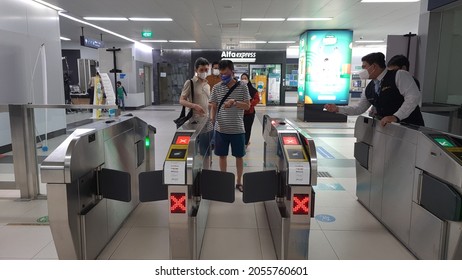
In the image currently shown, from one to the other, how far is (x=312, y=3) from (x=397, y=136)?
4.89 meters

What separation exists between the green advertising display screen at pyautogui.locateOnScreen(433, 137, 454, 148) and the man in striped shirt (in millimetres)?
1752

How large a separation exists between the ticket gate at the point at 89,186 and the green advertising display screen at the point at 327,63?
312 inches

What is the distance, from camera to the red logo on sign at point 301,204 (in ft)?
7.15

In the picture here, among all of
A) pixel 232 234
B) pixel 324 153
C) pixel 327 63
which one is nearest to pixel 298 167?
pixel 232 234

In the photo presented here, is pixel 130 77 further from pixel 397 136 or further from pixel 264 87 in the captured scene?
pixel 397 136

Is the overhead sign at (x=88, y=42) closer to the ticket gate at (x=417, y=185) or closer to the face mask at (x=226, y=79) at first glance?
the face mask at (x=226, y=79)

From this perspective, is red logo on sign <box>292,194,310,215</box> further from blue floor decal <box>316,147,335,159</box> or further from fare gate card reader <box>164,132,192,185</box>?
blue floor decal <box>316,147,335,159</box>

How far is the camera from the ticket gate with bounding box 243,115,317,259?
216 cm

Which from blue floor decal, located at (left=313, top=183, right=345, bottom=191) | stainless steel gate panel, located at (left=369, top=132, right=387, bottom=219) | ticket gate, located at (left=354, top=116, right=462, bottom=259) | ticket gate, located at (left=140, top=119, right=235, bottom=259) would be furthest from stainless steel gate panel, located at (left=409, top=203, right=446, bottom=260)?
blue floor decal, located at (left=313, top=183, right=345, bottom=191)

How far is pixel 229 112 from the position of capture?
368cm

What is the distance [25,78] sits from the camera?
675 cm

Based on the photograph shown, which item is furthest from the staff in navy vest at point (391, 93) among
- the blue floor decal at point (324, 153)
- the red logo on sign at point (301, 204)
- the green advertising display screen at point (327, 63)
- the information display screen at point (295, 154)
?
the green advertising display screen at point (327, 63)

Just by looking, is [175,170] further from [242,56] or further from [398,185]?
[242,56]
